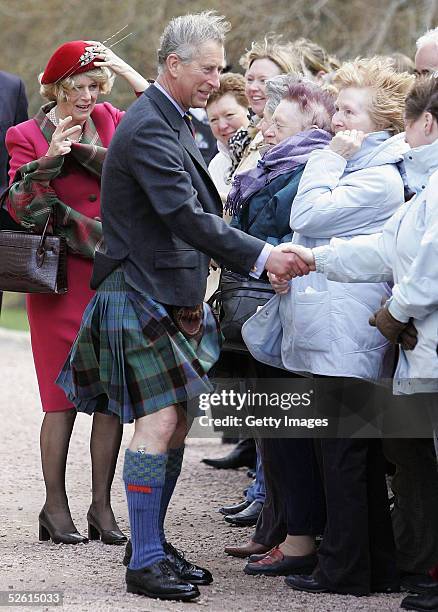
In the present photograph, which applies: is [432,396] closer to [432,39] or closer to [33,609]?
[33,609]

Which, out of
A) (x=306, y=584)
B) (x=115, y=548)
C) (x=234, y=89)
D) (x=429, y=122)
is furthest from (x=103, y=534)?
(x=234, y=89)

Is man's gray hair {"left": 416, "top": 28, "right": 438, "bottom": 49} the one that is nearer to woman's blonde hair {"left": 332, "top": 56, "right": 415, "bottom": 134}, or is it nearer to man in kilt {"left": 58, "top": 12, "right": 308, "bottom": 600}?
woman's blonde hair {"left": 332, "top": 56, "right": 415, "bottom": 134}

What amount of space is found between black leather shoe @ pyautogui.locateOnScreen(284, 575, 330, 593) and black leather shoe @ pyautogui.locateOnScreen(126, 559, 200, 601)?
14.4 inches

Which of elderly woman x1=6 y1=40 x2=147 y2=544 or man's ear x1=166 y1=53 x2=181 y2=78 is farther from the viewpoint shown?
elderly woman x1=6 y1=40 x2=147 y2=544

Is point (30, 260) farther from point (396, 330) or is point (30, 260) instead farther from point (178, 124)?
point (396, 330)

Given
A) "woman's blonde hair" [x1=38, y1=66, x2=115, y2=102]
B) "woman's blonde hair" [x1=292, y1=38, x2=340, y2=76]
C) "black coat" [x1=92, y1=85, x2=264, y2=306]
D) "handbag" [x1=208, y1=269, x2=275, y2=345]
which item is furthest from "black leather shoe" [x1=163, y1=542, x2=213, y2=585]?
"woman's blonde hair" [x1=292, y1=38, x2=340, y2=76]

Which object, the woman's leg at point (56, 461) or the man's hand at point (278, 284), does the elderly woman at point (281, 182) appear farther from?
the woman's leg at point (56, 461)

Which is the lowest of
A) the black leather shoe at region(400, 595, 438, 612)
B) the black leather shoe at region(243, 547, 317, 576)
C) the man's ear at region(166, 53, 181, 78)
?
the black leather shoe at region(243, 547, 317, 576)

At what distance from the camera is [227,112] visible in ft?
20.3

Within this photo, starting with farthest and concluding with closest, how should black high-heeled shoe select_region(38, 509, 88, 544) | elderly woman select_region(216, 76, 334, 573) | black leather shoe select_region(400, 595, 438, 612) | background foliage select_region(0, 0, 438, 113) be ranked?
background foliage select_region(0, 0, 438, 113), black high-heeled shoe select_region(38, 509, 88, 544), elderly woman select_region(216, 76, 334, 573), black leather shoe select_region(400, 595, 438, 612)

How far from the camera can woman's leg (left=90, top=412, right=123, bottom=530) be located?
16.5 ft

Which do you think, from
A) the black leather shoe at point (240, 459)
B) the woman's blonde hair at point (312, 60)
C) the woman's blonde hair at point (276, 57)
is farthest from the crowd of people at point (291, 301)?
the black leather shoe at point (240, 459)

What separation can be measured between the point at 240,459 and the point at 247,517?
140 cm

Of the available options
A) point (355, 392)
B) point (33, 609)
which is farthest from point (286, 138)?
point (33, 609)
